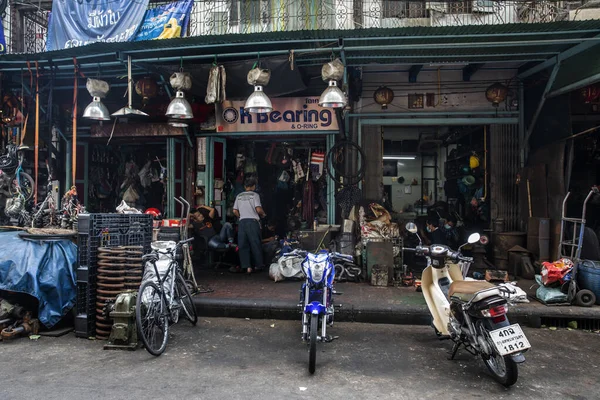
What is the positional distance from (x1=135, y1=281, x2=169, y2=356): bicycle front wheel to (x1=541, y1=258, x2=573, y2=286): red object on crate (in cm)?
570

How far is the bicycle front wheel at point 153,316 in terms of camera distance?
477 cm

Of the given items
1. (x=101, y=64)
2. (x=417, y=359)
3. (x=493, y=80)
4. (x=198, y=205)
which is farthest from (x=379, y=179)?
(x=101, y=64)

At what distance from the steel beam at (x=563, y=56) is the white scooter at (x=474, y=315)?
4.56 meters

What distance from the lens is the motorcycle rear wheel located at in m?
3.79

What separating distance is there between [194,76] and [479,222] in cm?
715

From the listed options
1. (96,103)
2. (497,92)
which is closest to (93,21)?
(96,103)

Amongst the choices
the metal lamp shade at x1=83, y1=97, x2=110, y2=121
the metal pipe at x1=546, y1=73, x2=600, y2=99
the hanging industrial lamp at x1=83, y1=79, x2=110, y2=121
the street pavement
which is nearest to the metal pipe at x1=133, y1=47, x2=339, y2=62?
the hanging industrial lamp at x1=83, y1=79, x2=110, y2=121

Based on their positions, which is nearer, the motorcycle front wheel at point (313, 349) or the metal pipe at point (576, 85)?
the motorcycle front wheel at point (313, 349)

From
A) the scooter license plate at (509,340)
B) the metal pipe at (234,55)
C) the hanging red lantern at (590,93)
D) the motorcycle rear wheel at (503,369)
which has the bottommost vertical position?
the motorcycle rear wheel at (503,369)

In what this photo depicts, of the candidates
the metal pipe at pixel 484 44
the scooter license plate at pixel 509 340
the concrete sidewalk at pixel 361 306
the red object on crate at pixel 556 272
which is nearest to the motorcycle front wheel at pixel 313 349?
the scooter license plate at pixel 509 340

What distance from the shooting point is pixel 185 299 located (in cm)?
608

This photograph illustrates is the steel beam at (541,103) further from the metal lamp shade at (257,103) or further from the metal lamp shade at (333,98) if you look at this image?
the metal lamp shade at (257,103)

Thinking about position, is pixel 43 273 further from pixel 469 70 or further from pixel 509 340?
pixel 469 70

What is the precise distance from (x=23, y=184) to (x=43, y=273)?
412 centimetres
